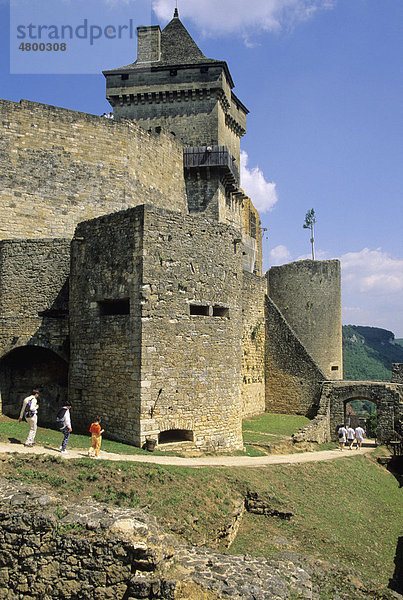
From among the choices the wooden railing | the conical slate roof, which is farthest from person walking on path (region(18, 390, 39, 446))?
the conical slate roof

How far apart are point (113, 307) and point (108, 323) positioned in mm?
936

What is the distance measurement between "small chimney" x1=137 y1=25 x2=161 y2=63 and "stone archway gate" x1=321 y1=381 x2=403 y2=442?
23425mm

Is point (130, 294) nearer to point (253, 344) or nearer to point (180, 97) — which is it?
point (253, 344)

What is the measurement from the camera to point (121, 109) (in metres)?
31.2

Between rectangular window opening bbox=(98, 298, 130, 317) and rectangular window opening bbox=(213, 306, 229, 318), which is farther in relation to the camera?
rectangular window opening bbox=(213, 306, 229, 318)

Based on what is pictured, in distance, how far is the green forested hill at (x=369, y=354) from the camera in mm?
79500

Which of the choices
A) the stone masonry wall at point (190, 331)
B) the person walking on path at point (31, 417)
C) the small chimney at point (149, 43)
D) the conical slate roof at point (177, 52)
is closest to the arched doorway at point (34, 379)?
the person walking on path at point (31, 417)

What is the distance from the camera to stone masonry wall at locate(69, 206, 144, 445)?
45.1ft

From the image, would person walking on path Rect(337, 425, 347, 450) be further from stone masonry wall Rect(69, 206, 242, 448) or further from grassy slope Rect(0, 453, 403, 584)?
stone masonry wall Rect(69, 206, 242, 448)

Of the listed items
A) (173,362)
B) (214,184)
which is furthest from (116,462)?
(214,184)

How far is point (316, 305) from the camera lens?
32.0 m

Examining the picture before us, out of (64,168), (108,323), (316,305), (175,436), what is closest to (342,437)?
(175,436)

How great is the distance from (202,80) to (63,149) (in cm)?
1295

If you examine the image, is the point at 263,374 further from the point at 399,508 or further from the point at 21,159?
the point at 21,159
